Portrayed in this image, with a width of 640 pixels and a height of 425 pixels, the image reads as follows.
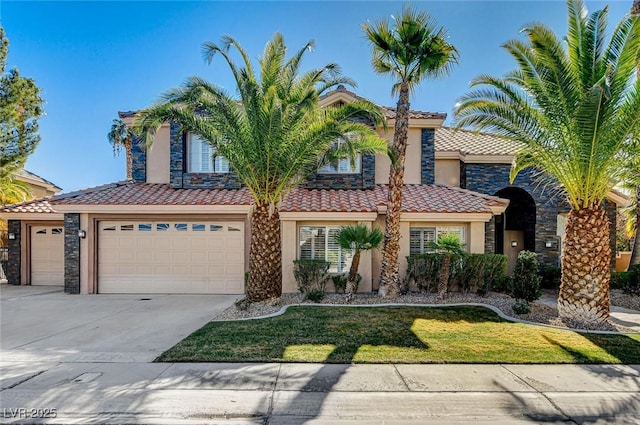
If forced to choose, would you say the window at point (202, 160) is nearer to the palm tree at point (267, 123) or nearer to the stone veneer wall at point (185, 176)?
the stone veneer wall at point (185, 176)

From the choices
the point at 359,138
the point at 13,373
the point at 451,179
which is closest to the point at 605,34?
the point at 359,138

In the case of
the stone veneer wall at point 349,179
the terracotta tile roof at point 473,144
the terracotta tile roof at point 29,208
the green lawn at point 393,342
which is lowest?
the green lawn at point 393,342

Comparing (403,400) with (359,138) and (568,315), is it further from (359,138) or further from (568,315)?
(359,138)

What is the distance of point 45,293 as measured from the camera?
1405cm

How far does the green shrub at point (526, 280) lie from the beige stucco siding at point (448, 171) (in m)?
7.56

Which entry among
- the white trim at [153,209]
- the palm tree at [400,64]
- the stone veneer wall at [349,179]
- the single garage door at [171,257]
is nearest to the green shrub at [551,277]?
the palm tree at [400,64]

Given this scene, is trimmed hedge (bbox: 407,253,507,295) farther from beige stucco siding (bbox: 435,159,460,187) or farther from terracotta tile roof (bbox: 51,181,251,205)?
terracotta tile roof (bbox: 51,181,251,205)

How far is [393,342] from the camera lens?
24.3ft

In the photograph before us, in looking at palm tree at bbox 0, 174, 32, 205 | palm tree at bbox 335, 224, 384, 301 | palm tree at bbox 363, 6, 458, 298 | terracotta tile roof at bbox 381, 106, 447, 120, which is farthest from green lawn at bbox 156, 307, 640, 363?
palm tree at bbox 0, 174, 32, 205

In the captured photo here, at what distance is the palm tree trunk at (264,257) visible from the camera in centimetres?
1090

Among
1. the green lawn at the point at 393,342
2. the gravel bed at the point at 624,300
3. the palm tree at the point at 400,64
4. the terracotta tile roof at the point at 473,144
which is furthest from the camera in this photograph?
the terracotta tile roof at the point at 473,144

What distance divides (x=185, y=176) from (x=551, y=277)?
17.7m

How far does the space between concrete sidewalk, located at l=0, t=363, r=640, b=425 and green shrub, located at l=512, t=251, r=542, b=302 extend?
427 cm

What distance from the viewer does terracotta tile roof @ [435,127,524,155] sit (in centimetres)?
1719
